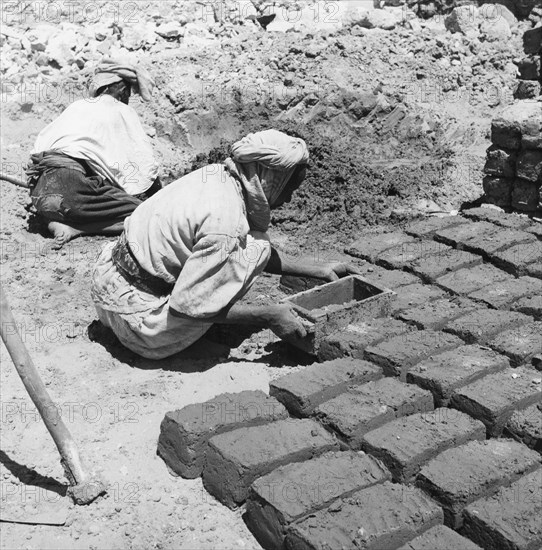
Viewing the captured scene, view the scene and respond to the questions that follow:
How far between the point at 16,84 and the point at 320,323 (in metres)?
5.92

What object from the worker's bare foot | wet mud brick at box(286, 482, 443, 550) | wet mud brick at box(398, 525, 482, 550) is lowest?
the worker's bare foot

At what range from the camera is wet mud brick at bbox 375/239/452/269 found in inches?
227

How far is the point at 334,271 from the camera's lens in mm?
5305

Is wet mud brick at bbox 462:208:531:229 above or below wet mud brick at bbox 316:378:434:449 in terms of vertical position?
above

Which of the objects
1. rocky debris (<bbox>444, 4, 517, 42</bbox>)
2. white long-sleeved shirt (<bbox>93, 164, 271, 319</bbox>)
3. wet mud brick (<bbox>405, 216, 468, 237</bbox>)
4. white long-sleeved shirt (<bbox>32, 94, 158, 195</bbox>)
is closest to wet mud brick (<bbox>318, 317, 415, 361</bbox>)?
white long-sleeved shirt (<bbox>93, 164, 271, 319</bbox>)

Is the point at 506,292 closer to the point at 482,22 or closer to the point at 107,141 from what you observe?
the point at 107,141

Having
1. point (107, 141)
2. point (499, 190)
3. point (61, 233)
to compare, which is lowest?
point (61, 233)

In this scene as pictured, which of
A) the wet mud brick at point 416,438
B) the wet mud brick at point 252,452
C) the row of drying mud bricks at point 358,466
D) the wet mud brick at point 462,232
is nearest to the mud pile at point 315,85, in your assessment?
the wet mud brick at point 462,232

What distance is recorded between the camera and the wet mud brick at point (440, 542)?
10.7 ft

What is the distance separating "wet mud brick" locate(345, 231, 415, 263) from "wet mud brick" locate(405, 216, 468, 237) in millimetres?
60

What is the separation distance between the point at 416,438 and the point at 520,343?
1.14 m

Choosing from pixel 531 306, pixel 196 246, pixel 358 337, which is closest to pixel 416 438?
pixel 358 337

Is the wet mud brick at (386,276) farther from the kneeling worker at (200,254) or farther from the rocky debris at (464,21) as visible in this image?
the rocky debris at (464,21)

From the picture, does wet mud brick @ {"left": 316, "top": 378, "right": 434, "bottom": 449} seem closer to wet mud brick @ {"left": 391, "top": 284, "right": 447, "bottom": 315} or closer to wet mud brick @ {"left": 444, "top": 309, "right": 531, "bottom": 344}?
wet mud brick @ {"left": 444, "top": 309, "right": 531, "bottom": 344}
